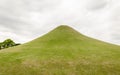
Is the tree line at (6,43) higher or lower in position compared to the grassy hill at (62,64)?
higher

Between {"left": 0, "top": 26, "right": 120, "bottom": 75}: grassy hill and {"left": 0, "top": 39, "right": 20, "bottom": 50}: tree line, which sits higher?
{"left": 0, "top": 39, "right": 20, "bottom": 50}: tree line

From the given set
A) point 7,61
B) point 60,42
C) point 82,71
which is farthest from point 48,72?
point 60,42

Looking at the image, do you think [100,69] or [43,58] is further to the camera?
[43,58]

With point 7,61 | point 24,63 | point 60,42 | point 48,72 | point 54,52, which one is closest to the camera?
point 48,72

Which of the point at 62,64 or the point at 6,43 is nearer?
the point at 62,64

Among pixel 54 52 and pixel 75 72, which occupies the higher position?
pixel 54 52

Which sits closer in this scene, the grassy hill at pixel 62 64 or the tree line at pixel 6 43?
the grassy hill at pixel 62 64

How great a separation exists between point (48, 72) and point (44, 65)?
3552 millimetres

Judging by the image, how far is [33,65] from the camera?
30188 millimetres

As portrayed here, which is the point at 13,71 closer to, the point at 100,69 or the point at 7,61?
the point at 7,61

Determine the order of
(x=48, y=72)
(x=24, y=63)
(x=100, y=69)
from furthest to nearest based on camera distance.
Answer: (x=24, y=63), (x=100, y=69), (x=48, y=72)

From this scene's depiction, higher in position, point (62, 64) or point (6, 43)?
point (6, 43)

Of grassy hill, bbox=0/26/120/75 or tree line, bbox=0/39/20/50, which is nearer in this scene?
grassy hill, bbox=0/26/120/75

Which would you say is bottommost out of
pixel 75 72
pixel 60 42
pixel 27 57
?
pixel 75 72
